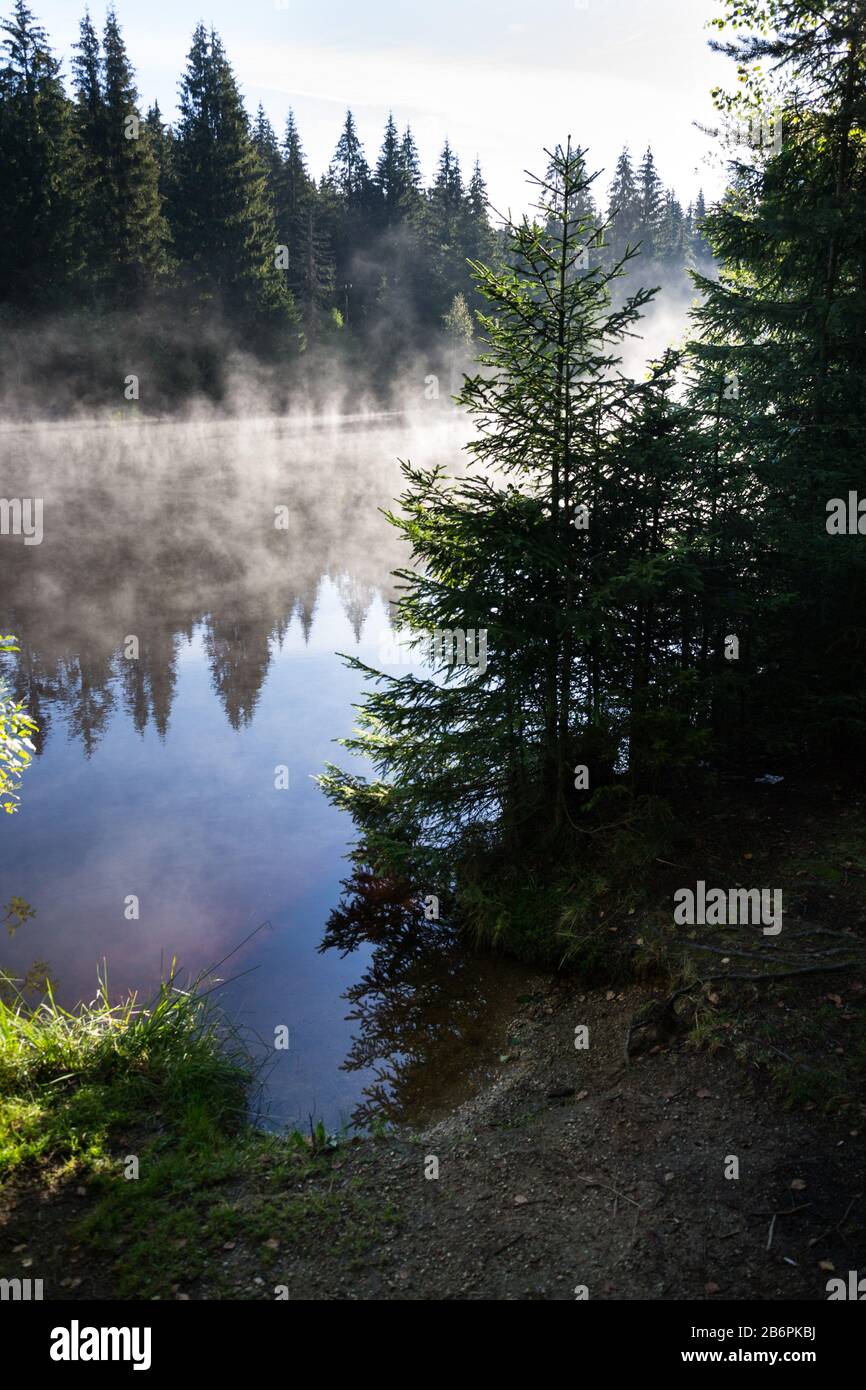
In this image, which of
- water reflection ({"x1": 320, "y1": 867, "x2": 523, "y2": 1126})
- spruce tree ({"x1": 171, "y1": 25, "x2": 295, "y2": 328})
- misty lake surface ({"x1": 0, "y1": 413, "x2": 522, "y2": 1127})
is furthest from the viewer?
spruce tree ({"x1": 171, "y1": 25, "x2": 295, "y2": 328})

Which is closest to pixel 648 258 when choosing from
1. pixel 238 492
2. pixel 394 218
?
pixel 394 218

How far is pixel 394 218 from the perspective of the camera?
66.4 m

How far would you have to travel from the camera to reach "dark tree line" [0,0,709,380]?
126 feet

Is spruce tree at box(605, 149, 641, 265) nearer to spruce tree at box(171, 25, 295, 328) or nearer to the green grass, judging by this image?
spruce tree at box(171, 25, 295, 328)

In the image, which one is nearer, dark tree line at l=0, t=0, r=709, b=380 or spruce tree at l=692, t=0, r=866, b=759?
spruce tree at l=692, t=0, r=866, b=759

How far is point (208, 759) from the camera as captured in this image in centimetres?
1433

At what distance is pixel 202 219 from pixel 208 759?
136 ft

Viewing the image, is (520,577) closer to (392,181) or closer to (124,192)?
(124,192)

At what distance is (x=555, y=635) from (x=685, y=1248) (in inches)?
211

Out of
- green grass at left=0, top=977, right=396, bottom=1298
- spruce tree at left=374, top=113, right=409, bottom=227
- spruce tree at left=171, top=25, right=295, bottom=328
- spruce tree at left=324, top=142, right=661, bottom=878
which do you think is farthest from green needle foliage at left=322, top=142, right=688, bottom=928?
spruce tree at left=374, top=113, right=409, bottom=227

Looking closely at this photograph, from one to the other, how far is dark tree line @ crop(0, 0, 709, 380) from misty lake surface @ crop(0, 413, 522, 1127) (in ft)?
29.3

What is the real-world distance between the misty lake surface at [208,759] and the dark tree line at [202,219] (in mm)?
8932
